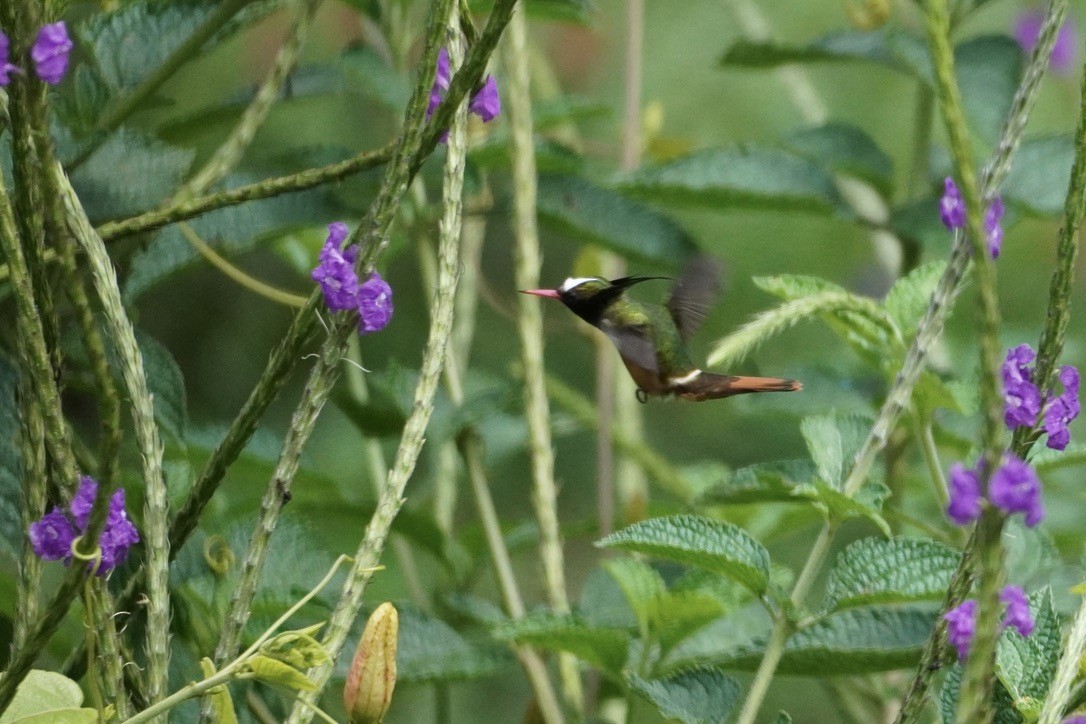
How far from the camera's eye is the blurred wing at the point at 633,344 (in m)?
1.13

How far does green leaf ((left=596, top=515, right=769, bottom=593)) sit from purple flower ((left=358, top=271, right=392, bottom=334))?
8.3 inches

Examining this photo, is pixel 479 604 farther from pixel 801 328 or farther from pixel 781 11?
pixel 781 11

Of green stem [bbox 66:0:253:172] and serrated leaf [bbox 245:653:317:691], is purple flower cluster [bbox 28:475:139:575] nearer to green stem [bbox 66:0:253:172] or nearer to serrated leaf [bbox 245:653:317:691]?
serrated leaf [bbox 245:653:317:691]

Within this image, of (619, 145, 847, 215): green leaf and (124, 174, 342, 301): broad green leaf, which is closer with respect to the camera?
(124, 174, 342, 301): broad green leaf

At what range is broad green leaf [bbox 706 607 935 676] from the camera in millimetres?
956

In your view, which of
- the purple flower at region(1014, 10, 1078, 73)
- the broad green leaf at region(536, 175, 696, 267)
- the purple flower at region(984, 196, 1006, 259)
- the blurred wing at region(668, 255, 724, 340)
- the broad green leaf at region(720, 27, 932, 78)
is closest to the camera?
the purple flower at region(984, 196, 1006, 259)

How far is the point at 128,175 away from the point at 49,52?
50 cm

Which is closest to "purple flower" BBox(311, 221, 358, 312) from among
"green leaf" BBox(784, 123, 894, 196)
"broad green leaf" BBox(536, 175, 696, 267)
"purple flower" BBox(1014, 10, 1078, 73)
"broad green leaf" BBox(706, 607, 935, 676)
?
"broad green leaf" BBox(706, 607, 935, 676)

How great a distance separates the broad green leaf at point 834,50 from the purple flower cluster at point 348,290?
96cm

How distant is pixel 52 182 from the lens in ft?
1.80

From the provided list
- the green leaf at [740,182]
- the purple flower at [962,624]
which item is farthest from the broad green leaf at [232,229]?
the purple flower at [962,624]

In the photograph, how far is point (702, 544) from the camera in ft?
2.67

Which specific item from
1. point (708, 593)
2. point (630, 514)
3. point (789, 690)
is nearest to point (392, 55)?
point (630, 514)

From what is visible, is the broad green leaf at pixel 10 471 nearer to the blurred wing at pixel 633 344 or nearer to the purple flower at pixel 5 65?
the purple flower at pixel 5 65
